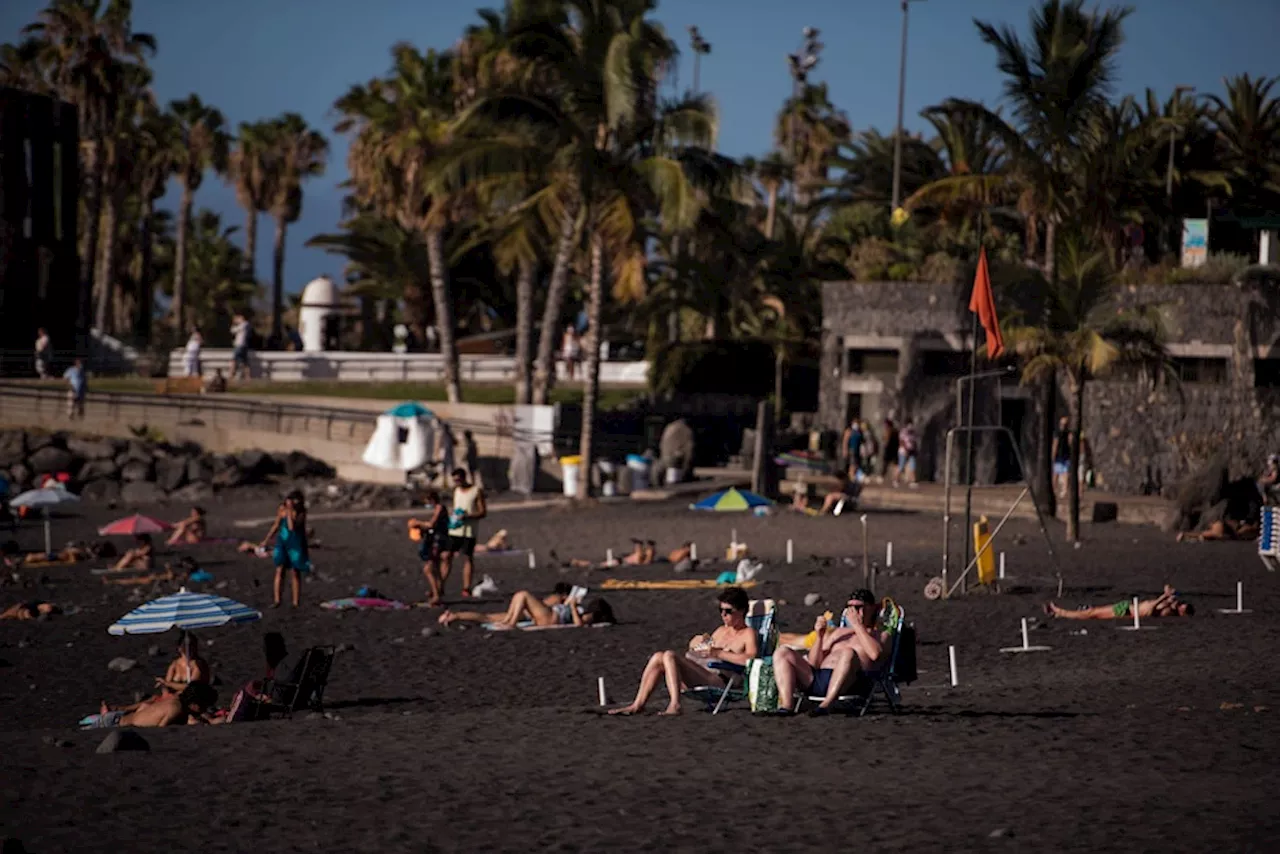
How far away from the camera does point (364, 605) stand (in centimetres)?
2192

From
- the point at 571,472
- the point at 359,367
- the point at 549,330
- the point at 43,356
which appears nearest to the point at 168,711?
the point at 571,472

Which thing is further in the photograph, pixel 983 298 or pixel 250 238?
pixel 250 238

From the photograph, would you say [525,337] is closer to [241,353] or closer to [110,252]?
[241,353]

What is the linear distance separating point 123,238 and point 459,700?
222 ft

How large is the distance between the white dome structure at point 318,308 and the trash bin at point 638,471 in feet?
81.3

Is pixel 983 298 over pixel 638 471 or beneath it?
over

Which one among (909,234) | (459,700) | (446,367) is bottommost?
(459,700)

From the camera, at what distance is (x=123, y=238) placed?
7988 cm

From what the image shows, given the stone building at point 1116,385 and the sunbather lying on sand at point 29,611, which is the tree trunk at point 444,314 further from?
the sunbather lying on sand at point 29,611

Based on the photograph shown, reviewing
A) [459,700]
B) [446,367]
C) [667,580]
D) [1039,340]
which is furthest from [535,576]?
[446,367]

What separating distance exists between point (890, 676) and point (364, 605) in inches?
381

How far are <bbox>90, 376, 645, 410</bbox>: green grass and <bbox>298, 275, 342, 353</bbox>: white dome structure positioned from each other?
980cm

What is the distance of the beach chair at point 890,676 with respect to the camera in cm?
1342

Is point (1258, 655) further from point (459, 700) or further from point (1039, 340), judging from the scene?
point (1039, 340)
